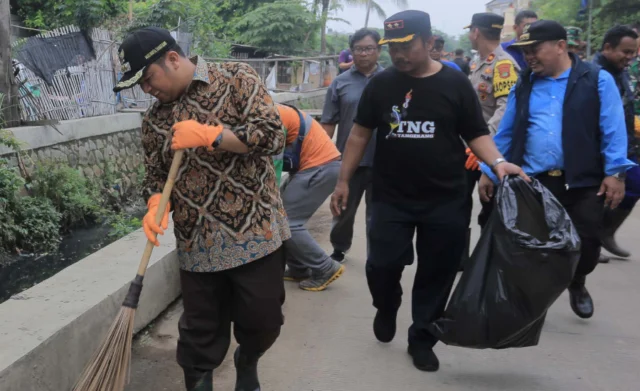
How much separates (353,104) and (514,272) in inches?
89.5

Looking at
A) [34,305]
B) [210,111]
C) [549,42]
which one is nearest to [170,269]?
[34,305]

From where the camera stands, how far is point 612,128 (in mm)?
3309

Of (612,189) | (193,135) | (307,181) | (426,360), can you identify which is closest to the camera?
(193,135)

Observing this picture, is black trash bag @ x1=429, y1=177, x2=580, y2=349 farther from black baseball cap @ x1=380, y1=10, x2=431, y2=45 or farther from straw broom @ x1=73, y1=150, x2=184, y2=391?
straw broom @ x1=73, y1=150, x2=184, y2=391

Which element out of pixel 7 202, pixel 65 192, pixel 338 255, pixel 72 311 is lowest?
pixel 338 255

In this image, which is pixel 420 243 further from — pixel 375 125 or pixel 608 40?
pixel 608 40

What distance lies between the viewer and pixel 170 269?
3957mm

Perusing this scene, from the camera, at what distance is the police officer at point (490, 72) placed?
4.30m

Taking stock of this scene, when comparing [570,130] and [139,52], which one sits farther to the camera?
A: [570,130]

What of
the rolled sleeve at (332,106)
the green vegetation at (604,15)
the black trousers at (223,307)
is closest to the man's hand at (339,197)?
the black trousers at (223,307)

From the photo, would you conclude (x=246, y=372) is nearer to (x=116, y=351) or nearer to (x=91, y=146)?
(x=116, y=351)

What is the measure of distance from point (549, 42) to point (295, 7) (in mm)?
23696

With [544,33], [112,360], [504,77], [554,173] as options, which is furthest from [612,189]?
[112,360]

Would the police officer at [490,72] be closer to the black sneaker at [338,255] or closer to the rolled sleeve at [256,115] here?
the black sneaker at [338,255]
